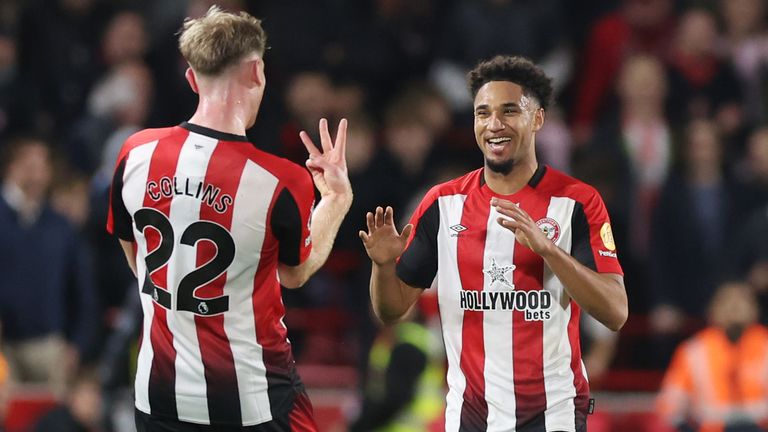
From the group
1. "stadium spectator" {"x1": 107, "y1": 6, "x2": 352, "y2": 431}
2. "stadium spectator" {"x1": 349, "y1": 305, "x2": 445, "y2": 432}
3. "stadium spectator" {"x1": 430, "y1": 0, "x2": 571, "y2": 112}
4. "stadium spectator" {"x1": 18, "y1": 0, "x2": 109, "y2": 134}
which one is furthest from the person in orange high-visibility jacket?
"stadium spectator" {"x1": 18, "y1": 0, "x2": 109, "y2": 134}

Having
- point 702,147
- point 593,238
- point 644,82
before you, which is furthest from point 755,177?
point 593,238

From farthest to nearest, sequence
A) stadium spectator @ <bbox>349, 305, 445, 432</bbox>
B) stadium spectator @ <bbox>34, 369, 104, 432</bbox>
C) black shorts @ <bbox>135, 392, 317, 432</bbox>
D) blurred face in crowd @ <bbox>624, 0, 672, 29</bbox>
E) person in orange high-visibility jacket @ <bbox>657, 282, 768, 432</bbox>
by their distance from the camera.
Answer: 1. blurred face in crowd @ <bbox>624, 0, 672, 29</bbox>
2. person in orange high-visibility jacket @ <bbox>657, 282, 768, 432</bbox>
3. stadium spectator @ <bbox>34, 369, 104, 432</bbox>
4. stadium spectator @ <bbox>349, 305, 445, 432</bbox>
5. black shorts @ <bbox>135, 392, 317, 432</bbox>

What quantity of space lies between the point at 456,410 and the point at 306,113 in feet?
18.8

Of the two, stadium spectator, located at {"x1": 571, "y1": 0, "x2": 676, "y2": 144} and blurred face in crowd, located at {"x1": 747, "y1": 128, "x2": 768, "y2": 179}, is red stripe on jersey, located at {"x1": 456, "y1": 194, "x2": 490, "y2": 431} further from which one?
stadium spectator, located at {"x1": 571, "y1": 0, "x2": 676, "y2": 144}

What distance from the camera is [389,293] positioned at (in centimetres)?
586

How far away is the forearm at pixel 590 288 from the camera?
5.40m

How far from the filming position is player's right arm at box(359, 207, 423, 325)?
573 cm

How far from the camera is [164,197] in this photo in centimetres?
554

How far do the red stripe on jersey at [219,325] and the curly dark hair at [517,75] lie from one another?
3.50 ft

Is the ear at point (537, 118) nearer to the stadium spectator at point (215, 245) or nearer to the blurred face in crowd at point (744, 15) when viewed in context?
the stadium spectator at point (215, 245)

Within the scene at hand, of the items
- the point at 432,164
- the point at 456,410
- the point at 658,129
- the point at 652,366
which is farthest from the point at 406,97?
the point at 456,410

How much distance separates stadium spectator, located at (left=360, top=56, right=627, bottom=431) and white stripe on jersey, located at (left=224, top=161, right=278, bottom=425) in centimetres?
44

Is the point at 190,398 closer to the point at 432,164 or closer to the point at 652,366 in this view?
the point at 432,164

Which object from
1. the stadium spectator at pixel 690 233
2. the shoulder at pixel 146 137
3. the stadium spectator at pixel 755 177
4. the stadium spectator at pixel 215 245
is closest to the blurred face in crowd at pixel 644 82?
the stadium spectator at pixel 690 233
